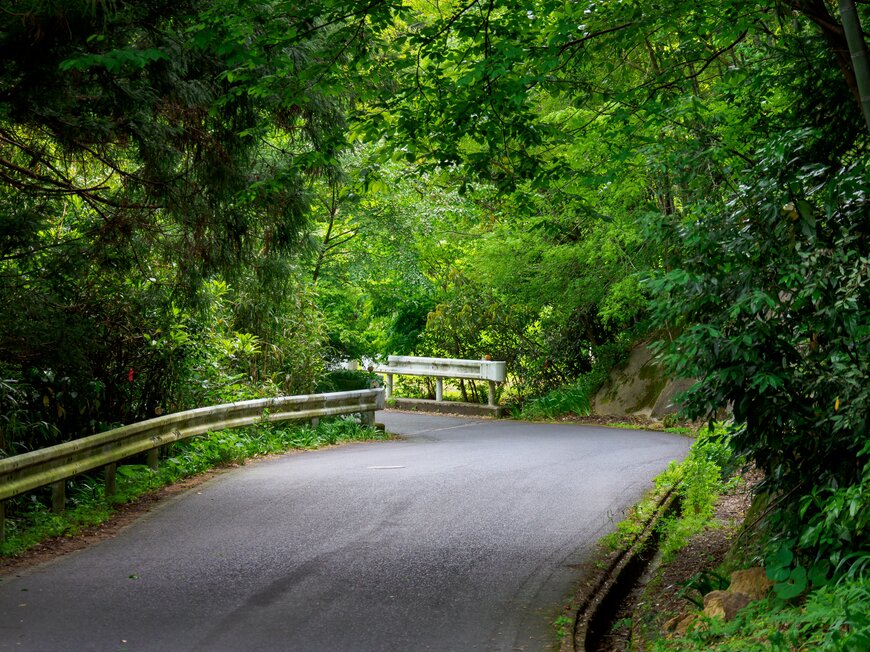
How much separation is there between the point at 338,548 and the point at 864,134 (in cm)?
582

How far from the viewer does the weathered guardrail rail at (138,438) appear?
8.48 metres

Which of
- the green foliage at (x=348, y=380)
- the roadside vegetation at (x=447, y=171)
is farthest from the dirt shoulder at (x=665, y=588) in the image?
the green foliage at (x=348, y=380)

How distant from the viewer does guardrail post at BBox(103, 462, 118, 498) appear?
10.3 m

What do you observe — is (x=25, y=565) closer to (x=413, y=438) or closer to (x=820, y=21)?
(x=820, y=21)

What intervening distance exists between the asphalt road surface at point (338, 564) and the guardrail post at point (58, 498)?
31.1 inches

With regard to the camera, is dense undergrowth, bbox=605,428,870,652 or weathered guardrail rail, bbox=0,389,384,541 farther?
weathered guardrail rail, bbox=0,389,384,541

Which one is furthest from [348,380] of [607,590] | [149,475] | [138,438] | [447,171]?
[607,590]

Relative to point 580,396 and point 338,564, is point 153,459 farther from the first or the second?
point 580,396

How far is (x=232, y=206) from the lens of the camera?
1067cm

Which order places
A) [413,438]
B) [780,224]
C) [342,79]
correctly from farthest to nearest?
[413,438] → [342,79] → [780,224]

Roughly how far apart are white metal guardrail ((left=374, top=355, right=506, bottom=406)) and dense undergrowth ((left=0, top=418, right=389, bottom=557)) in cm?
633

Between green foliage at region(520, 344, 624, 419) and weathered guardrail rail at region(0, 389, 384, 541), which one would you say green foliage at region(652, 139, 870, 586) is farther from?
green foliage at region(520, 344, 624, 419)

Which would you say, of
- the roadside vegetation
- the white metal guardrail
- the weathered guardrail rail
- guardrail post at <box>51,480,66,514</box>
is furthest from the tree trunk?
the white metal guardrail

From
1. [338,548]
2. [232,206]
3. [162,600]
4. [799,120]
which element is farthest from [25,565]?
[799,120]
